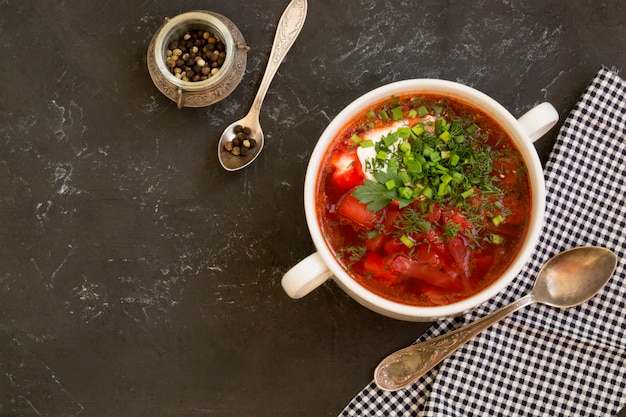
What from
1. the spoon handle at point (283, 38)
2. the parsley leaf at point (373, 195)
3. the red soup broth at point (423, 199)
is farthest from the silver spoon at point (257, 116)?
the parsley leaf at point (373, 195)

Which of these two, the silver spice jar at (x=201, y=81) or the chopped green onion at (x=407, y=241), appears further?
the silver spice jar at (x=201, y=81)

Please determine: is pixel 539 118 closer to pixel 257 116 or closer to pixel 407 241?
pixel 407 241

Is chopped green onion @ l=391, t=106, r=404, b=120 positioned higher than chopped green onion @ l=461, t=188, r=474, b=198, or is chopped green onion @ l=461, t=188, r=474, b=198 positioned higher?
chopped green onion @ l=391, t=106, r=404, b=120

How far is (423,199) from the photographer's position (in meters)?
1.95

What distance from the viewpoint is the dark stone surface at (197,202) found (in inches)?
93.1

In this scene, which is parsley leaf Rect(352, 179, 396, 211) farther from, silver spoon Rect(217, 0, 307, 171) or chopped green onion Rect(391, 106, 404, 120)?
silver spoon Rect(217, 0, 307, 171)

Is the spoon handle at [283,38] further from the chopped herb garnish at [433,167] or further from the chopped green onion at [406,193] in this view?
the chopped green onion at [406,193]

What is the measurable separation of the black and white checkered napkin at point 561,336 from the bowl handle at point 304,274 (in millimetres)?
545

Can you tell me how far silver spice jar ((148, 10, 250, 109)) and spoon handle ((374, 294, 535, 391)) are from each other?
964 millimetres

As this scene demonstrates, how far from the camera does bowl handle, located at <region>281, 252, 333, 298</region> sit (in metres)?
1.90

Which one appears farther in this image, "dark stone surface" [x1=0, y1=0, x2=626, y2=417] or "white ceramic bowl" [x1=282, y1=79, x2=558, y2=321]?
"dark stone surface" [x1=0, y1=0, x2=626, y2=417]

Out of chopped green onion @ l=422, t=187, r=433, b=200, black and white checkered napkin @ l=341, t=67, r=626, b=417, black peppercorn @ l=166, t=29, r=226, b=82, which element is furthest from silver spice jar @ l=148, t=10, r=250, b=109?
black and white checkered napkin @ l=341, t=67, r=626, b=417

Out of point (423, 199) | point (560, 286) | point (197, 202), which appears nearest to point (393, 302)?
point (423, 199)

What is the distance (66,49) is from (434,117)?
1220mm
